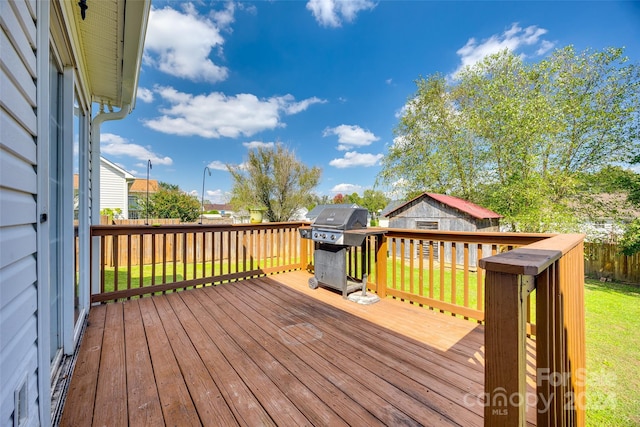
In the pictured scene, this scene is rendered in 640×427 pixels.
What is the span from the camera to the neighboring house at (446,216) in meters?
9.43

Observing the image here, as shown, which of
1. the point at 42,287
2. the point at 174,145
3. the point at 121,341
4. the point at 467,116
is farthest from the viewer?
the point at 174,145

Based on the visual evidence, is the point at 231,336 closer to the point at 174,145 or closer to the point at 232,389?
the point at 232,389

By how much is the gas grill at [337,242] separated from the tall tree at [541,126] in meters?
8.38

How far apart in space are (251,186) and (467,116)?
35.5 ft

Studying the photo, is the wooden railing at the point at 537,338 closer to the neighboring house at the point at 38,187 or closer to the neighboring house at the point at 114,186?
the neighboring house at the point at 38,187

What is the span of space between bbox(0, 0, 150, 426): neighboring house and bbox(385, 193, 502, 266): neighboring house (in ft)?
31.0

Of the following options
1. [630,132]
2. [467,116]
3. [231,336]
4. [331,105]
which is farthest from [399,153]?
[231,336]

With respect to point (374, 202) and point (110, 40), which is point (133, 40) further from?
point (374, 202)

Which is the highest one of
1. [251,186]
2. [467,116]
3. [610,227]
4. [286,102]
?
[286,102]

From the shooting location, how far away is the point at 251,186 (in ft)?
45.3

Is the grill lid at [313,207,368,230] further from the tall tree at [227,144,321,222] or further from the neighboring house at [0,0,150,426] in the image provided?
the tall tree at [227,144,321,222]

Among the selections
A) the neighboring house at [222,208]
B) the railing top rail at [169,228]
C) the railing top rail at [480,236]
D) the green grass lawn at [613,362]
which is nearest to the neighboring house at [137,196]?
the neighboring house at [222,208]

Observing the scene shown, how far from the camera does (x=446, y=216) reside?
9875mm

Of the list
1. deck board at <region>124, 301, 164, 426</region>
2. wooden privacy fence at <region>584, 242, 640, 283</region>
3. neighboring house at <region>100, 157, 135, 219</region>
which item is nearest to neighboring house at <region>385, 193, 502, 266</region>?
wooden privacy fence at <region>584, 242, 640, 283</region>
